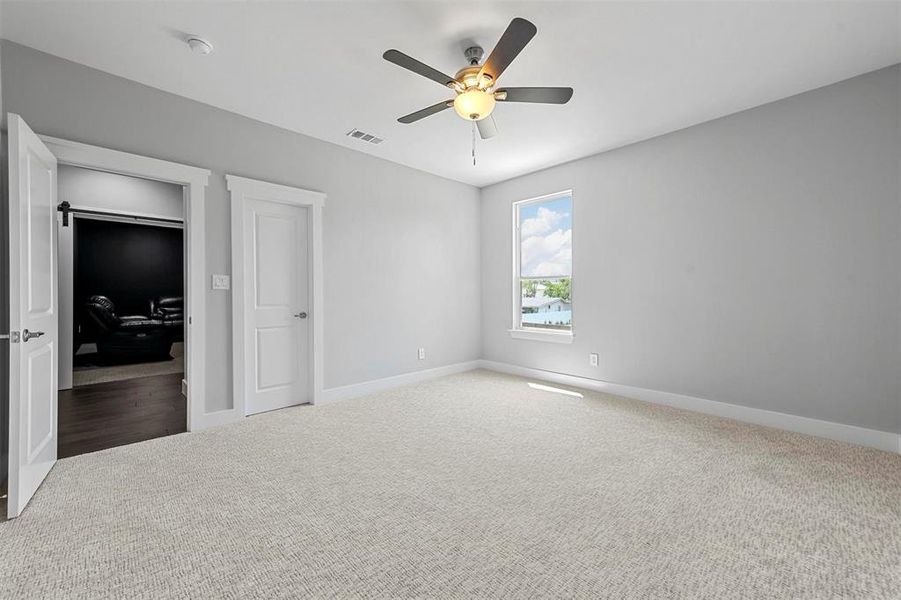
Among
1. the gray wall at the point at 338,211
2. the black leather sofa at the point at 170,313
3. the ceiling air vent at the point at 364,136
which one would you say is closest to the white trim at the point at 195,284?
the gray wall at the point at 338,211

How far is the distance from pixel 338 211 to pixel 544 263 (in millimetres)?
2715

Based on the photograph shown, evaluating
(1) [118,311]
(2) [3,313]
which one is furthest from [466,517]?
(1) [118,311]

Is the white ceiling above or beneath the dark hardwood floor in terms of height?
above

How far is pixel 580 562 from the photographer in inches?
65.8

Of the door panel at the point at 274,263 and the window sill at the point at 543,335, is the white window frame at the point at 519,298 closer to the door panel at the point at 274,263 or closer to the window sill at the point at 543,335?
the window sill at the point at 543,335

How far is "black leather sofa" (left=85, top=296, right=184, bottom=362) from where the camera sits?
20.0 feet

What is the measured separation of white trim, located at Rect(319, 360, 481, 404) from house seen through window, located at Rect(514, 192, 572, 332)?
3.50 ft

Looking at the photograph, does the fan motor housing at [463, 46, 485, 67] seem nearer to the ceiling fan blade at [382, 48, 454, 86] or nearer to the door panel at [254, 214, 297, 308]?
the ceiling fan blade at [382, 48, 454, 86]

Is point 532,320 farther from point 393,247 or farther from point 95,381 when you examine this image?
point 95,381

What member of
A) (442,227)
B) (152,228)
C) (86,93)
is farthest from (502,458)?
(152,228)

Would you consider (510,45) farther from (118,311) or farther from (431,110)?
(118,311)

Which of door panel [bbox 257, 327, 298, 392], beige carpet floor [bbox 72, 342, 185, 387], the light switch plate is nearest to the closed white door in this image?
door panel [bbox 257, 327, 298, 392]

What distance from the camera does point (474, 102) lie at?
7.91 ft

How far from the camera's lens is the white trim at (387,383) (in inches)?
165
